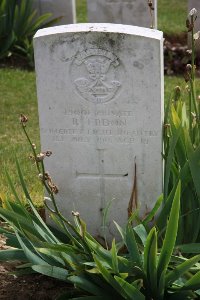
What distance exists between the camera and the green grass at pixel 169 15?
12119 mm

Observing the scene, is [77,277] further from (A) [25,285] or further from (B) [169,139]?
(B) [169,139]

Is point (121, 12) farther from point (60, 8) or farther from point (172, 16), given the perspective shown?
point (172, 16)

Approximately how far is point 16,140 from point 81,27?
3.11 metres

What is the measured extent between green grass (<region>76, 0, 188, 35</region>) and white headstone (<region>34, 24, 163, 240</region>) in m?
7.36

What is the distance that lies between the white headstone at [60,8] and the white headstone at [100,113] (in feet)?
20.1

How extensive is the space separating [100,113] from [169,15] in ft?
31.7

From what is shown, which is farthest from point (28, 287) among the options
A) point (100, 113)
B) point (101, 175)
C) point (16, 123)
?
point (16, 123)

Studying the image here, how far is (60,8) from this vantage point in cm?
1044

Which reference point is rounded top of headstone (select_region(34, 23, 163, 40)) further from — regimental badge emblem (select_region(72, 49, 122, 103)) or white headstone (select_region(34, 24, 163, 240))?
regimental badge emblem (select_region(72, 49, 122, 103))

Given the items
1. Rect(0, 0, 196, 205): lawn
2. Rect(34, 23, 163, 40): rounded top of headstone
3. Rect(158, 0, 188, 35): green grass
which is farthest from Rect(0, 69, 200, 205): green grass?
Rect(158, 0, 188, 35): green grass

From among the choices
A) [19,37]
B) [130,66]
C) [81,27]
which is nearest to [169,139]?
[130,66]

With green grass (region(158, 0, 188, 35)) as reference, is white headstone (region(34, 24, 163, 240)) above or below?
below

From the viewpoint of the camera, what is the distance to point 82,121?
14.3ft

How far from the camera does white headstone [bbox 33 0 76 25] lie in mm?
10375
